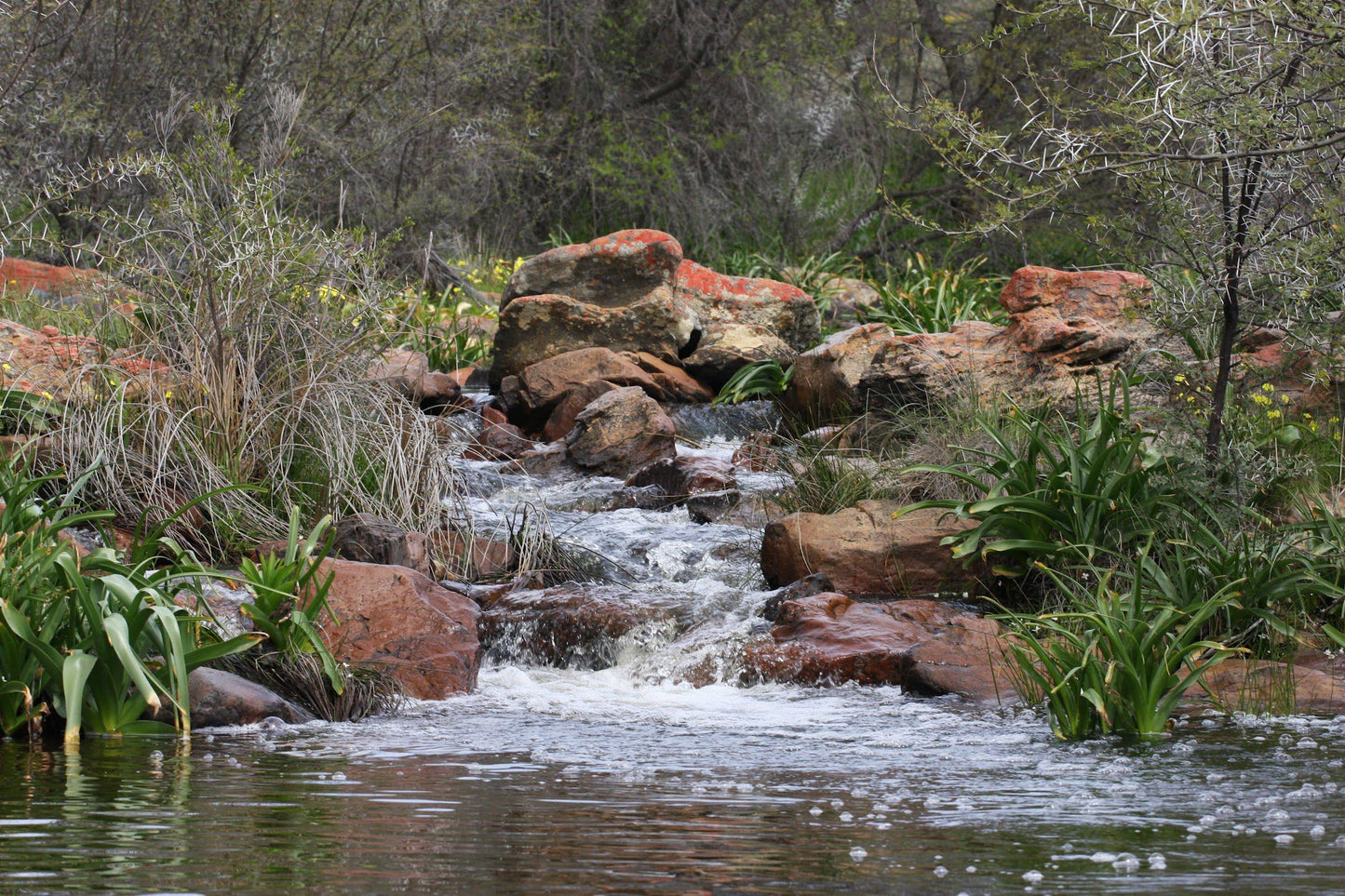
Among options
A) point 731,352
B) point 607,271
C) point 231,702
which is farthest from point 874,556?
point 607,271

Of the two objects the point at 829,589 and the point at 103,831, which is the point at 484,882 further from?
the point at 829,589

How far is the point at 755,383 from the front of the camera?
13.3 metres

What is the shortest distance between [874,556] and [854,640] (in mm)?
1204

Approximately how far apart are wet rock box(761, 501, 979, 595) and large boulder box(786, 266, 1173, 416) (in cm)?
193

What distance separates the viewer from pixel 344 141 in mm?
15297

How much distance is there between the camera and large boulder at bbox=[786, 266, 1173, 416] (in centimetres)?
988

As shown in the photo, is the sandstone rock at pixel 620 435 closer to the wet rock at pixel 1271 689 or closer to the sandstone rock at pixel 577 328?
the sandstone rock at pixel 577 328

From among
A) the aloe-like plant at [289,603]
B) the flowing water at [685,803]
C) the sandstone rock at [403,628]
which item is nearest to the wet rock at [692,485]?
the sandstone rock at [403,628]

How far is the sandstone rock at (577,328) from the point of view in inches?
527

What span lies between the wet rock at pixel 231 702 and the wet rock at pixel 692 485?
4.32 meters

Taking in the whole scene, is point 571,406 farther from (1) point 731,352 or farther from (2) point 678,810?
(2) point 678,810

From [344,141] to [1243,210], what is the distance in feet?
36.5

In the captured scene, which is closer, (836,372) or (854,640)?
(854,640)

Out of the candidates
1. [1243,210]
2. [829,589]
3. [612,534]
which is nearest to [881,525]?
[829,589]
